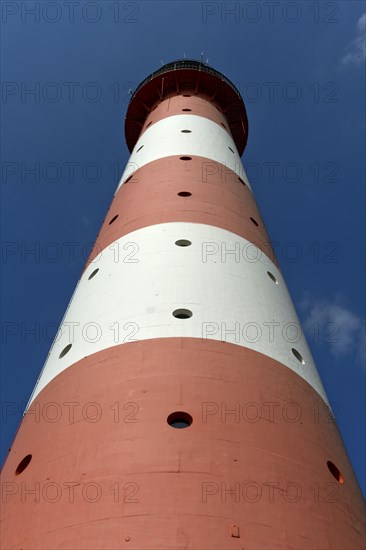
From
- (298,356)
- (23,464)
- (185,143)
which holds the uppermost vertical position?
(185,143)

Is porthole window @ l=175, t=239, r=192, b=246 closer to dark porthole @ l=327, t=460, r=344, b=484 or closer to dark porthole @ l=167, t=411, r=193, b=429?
dark porthole @ l=167, t=411, r=193, b=429

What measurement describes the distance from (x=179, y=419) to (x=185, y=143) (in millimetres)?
10554

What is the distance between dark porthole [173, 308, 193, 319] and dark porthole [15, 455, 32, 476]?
316 cm

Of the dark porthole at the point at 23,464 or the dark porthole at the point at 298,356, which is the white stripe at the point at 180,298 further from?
the dark porthole at the point at 23,464

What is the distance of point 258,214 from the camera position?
50.9ft

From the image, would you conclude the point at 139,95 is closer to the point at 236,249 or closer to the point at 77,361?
the point at 236,249

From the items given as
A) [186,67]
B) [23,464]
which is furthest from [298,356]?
[186,67]

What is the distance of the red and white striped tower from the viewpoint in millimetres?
6770

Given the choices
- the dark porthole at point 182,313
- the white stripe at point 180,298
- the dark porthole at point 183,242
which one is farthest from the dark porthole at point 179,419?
the dark porthole at point 183,242

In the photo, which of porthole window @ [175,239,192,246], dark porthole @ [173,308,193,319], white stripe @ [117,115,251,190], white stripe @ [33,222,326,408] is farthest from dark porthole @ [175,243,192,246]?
white stripe @ [117,115,251,190]

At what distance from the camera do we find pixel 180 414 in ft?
26.0

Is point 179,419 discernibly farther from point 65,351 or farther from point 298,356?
point 298,356

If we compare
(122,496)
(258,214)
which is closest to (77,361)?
(122,496)

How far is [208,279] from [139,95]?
1514 cm
